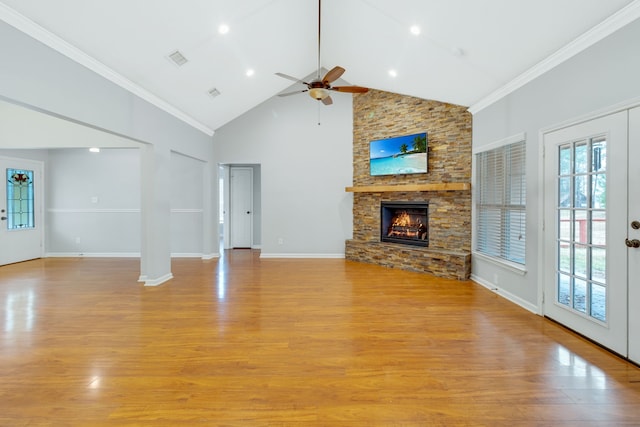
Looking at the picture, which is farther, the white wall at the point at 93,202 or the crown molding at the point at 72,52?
the white wall at the point at 93,202

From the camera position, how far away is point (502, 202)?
4336 mm

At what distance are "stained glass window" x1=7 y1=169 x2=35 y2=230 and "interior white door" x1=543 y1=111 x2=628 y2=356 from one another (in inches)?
356

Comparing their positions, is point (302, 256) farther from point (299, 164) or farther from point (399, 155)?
point (399, 155)

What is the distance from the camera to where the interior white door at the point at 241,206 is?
860cm

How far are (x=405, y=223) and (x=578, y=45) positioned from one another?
3.87 metres

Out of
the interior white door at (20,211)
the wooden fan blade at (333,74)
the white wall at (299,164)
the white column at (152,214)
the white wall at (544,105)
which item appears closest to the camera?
the white wall at (544,105)

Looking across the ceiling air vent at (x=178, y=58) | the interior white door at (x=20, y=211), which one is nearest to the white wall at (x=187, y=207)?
the interior white door at (x=20, y=211)

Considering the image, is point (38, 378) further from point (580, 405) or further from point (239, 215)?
point (239, 215)

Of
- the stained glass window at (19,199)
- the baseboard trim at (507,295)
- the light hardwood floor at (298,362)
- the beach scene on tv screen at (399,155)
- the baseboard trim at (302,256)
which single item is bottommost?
the light hardwood floor at (298,362)

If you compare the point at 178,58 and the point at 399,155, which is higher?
the point at 178,58

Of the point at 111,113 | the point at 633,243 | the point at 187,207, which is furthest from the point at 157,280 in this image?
the point at 633,243

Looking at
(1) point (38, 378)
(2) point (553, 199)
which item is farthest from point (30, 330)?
(2) point (553, 199)

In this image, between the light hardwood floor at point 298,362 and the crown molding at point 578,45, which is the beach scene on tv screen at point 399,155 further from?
the light hardwood floor at point 298,362

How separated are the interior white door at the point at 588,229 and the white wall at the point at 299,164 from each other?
4.17 meters
